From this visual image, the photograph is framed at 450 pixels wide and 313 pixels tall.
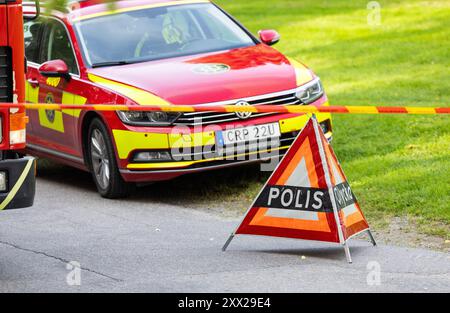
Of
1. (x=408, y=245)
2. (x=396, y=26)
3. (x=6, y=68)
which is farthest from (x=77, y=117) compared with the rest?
(x=396, y=26)

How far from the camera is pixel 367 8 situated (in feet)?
72.7

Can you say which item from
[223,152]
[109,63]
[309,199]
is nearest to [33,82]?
[109,63]

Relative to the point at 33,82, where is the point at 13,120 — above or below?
above

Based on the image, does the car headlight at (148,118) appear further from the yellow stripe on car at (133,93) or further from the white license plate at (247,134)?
the white license plate at (247,134)

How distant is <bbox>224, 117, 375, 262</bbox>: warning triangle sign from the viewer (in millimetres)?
7359

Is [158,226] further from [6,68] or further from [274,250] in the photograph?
[6,68]

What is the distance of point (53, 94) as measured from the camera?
10.8m

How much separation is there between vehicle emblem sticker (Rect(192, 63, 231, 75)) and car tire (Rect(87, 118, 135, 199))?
0.97 metres

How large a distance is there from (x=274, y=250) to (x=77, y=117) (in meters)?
3.25

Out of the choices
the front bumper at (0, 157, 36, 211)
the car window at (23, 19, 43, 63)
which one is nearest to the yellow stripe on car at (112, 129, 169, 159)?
the car window at (23, 19, 43, 63)

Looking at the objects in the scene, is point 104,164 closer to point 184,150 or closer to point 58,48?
point 184,150

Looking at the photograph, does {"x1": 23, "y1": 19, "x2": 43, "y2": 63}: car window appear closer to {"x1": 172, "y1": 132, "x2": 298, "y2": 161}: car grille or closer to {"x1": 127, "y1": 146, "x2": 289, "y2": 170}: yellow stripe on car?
{"x1": 127, "y1": 146, "x2": 289, "y2": 170}: yellow stripe on car

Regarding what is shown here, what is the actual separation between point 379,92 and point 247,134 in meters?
4.95

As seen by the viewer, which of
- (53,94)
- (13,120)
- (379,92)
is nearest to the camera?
(13,120)
